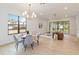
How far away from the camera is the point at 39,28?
3621 mm

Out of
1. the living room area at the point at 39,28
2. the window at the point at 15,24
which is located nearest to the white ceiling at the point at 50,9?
the living room area at the point at 39,28

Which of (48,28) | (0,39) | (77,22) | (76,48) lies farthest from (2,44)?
(77,22)

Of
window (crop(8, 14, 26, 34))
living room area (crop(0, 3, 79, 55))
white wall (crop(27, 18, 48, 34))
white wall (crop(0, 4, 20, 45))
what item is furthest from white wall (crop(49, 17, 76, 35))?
white wall (crop(0, 4, 20, 45))

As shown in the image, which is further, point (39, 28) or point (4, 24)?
point (39, 28)

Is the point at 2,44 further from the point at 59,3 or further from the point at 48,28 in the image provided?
the point at 59,3

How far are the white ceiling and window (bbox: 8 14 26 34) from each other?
0.29 meters

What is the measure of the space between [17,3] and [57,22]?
4.76ft

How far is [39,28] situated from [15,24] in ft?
2.62

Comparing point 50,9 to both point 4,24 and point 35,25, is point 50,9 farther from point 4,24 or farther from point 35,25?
point 4,24

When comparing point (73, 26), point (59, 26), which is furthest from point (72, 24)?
point (59, 26)

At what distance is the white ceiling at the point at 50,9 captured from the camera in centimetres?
304

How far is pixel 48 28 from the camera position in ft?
12.1

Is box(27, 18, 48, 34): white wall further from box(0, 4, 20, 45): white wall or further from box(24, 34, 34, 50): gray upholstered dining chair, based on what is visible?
box(0, 4, 20, 45): white wall

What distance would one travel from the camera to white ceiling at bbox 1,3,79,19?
3.04m
